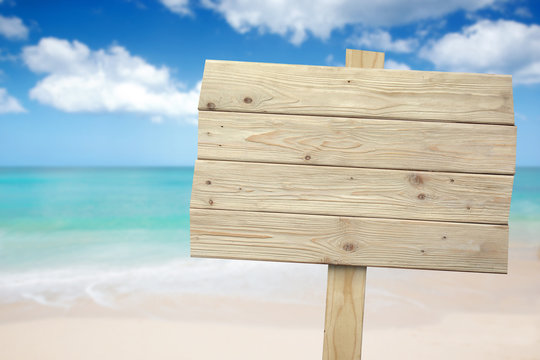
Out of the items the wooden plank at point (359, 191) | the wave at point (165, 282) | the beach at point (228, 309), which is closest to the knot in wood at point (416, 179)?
the wooden plank at point (359, 191)

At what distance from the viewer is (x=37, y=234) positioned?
8.91 meters

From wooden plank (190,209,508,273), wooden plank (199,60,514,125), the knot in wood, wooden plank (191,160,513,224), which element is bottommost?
wooden plank (190,209,508,273)

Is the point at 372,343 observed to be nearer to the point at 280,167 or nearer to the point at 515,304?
the point at 515,304

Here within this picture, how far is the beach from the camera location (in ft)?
11.9

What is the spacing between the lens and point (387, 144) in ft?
5.35

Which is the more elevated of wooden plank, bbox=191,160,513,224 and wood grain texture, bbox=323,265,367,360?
wooden plank, bbox=191,160,513,224

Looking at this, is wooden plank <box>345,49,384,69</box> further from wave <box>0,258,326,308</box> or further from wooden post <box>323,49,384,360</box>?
wave <box>0,258,326,308</box>

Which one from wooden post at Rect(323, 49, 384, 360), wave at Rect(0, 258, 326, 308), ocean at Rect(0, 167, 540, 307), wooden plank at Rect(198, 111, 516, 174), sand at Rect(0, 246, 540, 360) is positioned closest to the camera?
wooden plank at Rect(198, 111, 516, 174)

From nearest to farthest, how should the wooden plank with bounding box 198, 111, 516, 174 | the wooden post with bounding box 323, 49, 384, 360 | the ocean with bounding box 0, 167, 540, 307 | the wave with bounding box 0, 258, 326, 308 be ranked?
the wooden plank with bounding box 198, 111, 516, 174
the wooden post with bounding box 323, 49, 384, 360
the wave with bounding box 0, 258, 326, 308
the ocean with bounding box 0, 167, 540, 307

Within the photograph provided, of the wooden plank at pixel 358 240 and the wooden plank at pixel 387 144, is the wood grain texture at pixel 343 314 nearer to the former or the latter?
the wooden plank at pixel 358 240

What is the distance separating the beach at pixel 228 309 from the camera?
363cm

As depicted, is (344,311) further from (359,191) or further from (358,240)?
(359,191)

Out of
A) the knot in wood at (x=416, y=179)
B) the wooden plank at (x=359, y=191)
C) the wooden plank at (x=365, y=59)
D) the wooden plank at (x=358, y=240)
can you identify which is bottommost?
the wooden plank at (x=358, y=240)

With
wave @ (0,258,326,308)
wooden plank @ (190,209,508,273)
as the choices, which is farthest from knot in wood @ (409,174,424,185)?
wave @ (0,258,326,308)
